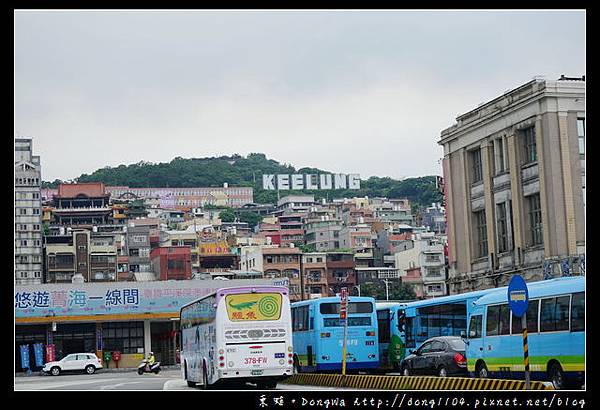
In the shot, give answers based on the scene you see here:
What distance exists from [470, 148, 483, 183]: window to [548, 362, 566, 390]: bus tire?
39.2 metres

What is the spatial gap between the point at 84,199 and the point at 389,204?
55684mm

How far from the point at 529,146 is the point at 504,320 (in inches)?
1237

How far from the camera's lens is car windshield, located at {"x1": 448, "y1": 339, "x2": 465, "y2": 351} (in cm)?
2866

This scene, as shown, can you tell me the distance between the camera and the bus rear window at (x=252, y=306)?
26.8m

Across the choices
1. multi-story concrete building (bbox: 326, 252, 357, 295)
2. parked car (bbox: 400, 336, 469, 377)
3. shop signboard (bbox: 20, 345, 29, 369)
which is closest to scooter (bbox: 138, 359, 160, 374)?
shop signboard (bbox: 20, 345, 29, 369)

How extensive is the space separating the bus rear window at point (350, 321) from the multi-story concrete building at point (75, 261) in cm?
7227

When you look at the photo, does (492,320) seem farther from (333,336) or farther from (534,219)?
(534,219)

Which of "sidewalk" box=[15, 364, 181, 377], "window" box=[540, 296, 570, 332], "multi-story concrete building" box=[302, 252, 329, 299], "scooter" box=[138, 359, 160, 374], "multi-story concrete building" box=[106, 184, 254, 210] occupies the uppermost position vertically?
"multi-story concrete building" box=[106, 184, 254, 210]

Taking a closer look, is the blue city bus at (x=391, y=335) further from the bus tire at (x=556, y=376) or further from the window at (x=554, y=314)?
the bus tire at (x=556, y=376)

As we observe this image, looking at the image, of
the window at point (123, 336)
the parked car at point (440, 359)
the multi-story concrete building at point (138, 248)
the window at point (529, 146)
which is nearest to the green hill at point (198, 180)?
the multi-story concrete building at point (138, 248)

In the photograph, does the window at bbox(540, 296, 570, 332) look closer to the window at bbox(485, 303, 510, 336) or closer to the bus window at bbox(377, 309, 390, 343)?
the window at bbox(485, 303, 510, 336)
